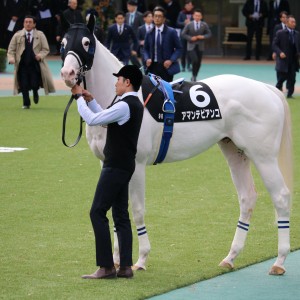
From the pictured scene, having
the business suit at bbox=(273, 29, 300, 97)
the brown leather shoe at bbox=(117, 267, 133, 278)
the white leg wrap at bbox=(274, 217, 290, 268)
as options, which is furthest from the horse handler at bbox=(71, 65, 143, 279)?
the business suit at bbox=(273, 29, 300, 97)

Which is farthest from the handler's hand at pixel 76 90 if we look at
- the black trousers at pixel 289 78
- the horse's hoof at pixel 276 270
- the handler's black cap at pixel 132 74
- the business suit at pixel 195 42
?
the business suit at pixel 195 42

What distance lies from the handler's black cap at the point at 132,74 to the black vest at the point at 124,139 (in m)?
0.14

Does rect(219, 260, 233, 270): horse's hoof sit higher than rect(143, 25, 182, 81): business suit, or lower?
higher

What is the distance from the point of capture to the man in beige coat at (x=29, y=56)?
22719mm

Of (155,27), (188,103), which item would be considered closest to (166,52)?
(155,27)

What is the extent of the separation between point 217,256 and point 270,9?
96.5 feet

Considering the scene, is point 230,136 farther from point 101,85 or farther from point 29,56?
point 29,56

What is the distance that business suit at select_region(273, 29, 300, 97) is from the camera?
1019 inches

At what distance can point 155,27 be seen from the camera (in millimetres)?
21406

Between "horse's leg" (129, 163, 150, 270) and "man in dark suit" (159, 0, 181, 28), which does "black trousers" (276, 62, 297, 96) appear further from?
"horse's leg" (129, 163, 150, 270)

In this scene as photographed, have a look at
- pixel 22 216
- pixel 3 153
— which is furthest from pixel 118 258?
pixel 3 153

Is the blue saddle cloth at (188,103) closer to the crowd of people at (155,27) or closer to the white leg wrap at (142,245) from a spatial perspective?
the white leg wrap at (142,245)

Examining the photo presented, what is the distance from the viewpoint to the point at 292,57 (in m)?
26.3

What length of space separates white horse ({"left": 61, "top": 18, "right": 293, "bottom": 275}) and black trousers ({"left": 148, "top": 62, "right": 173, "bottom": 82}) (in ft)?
37.2
